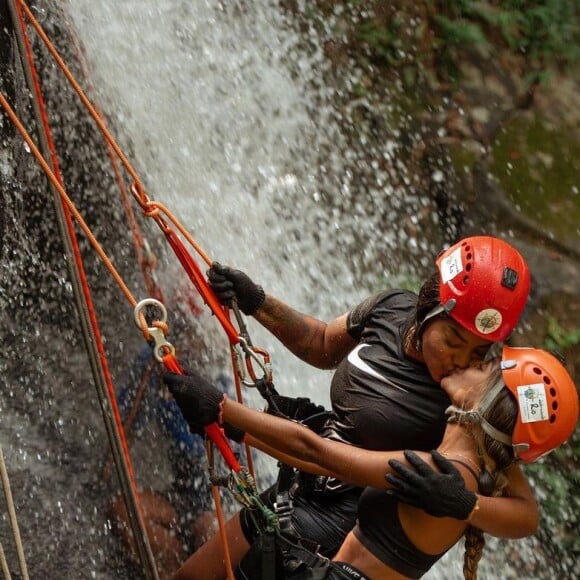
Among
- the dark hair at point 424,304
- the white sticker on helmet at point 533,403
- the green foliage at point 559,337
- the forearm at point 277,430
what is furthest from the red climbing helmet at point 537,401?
the green foliage at point 559,337

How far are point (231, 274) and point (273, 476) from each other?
4.84 feet

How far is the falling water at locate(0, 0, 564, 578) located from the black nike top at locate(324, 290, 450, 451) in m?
1.47

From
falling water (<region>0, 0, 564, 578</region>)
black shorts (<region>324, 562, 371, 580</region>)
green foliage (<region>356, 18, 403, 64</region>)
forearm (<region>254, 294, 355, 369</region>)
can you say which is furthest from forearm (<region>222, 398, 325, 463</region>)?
green foliage (<region>356, 18, 403, 64</region>)

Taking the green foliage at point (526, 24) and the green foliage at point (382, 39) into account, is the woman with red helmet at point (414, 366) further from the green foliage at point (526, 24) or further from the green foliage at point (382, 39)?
the green foliage at point (526, 24)

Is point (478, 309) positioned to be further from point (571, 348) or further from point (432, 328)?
point (571, 348)

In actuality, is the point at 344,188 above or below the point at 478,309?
below

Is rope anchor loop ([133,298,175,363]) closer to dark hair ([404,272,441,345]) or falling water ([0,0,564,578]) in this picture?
dark hair ([404,272,441,345])

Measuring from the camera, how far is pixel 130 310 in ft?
13.5

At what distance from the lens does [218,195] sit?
480cm

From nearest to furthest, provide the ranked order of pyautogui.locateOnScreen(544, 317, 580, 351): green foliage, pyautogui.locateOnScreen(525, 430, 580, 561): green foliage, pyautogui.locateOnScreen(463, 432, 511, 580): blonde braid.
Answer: pyautogui.locateOnScreen(463, 432, 511, 580): blonde braid, pyautogui.locateOnScreen(525, 430, 580, 561): green foliage, pyautogui.locateOnScreen(544, 317, 580, 351): green foliage

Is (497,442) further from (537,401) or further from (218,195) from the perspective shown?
(218,195)

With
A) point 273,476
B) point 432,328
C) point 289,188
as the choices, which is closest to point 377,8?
point 289,188

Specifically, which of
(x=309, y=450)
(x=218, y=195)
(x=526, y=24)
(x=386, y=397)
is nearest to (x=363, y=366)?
(x=386, y=397)

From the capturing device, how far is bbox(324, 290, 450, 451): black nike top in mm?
2418
